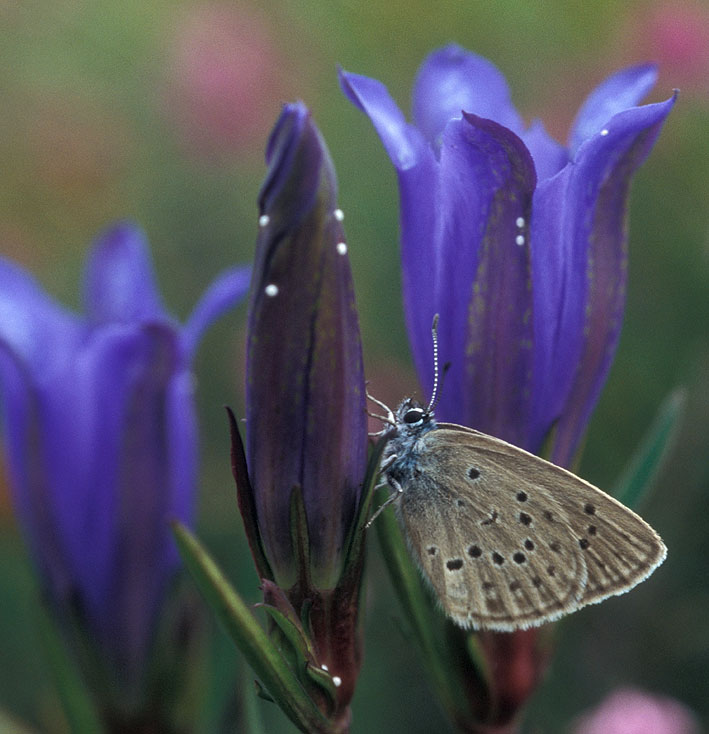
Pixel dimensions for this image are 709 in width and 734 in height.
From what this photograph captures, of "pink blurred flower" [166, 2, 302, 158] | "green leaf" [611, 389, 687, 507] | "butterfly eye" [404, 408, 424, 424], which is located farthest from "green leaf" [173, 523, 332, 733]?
"pink blurred flower" [166, 2, 302, 158]

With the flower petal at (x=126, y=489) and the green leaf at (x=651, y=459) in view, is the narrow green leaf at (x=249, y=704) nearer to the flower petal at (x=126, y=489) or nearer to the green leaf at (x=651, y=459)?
the flower petal at (x=126, y=489)

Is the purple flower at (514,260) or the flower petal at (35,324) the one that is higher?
the purple flower at (514,260)

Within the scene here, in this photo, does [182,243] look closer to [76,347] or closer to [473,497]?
[76,347]

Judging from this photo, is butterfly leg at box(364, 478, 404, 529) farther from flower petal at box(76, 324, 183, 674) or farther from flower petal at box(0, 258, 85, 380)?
flower petal at box(0, 258, 85, 380)

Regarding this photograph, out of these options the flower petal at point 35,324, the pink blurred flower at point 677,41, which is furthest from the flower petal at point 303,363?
the pink blurred flower at point 677,41

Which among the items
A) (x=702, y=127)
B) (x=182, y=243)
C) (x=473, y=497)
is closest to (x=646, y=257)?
(x=702, y=127)

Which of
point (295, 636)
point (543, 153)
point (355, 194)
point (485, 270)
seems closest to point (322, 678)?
point (295, 636)
